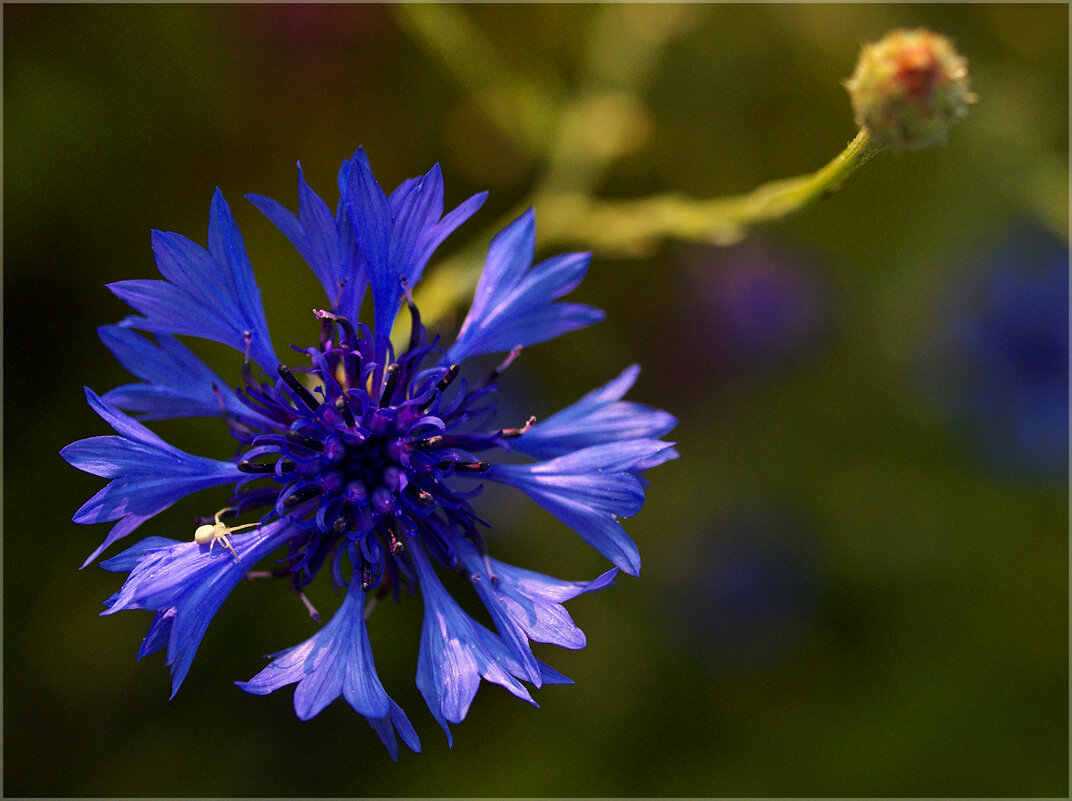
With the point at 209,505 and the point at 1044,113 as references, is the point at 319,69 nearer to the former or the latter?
the point at 209,505

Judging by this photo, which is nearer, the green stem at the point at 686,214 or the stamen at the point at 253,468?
the green stem at the point at 686,214

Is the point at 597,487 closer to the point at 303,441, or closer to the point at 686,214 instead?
the point at 303,441

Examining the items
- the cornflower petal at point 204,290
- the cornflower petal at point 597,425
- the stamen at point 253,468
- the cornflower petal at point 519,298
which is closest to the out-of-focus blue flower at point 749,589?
the cornflower petal at point 597,425

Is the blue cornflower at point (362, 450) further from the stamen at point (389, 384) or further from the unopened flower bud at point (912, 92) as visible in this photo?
the unopened flower bud at point (912, 92)

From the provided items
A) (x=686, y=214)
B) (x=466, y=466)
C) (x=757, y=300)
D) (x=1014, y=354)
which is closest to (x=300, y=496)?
(x=466, y=466)

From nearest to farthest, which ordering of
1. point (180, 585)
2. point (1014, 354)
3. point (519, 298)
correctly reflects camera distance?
point (180, 585)
point (519, 298)
point (1014, 354)

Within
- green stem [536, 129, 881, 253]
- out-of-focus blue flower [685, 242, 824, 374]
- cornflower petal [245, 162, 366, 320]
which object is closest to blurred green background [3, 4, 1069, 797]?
out-of-focus blue flower [685, 242, 824, 374]

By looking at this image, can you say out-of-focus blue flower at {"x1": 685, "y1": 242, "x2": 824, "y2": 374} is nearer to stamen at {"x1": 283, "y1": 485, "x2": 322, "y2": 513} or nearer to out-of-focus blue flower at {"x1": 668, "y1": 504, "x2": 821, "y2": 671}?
out-of-focus blue flower at {"x1": 668, "y1": 504, "x2": 821, "y2": 671}
